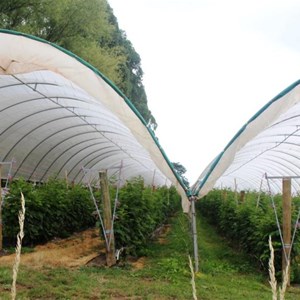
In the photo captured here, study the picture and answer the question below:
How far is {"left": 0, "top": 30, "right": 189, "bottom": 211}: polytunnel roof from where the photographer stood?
225 inches

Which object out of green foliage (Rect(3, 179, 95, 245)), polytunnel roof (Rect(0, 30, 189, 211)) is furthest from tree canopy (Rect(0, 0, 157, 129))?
green foliage (Rect(3, 179, 95, 245))

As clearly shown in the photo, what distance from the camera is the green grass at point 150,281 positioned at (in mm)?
5539

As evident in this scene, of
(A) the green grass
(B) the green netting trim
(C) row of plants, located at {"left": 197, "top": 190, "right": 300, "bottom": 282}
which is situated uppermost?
(B) the green netting trim

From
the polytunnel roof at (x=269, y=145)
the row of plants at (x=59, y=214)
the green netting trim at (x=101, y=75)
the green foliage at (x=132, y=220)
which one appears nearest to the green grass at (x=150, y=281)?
the green foliage at (x=132, y=220)

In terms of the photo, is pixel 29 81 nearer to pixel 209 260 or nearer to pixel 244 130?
pixel 244 130

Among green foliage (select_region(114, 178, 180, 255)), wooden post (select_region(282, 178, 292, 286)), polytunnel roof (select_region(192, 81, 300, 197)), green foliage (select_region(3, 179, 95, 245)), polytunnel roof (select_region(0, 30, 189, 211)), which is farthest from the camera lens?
green foliage (select_region(3, 179, 95, 245))

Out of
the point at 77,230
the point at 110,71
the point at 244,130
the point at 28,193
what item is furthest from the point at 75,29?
the point at 244,130

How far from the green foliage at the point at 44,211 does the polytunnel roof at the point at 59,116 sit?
1.60m

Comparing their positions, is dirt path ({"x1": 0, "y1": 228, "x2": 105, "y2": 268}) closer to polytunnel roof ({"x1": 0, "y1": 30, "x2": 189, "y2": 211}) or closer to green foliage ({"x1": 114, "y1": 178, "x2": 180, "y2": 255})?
green foliage ({"x1": 114, "y1": 178, "x2": 180, "y2": 255})

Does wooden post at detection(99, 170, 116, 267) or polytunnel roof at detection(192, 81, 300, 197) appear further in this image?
wooden post at detection(99, 170, 116, 267)

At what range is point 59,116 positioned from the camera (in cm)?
1236

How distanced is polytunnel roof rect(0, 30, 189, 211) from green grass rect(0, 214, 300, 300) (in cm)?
122

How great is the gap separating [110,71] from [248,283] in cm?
1896

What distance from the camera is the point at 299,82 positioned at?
5738 mm
